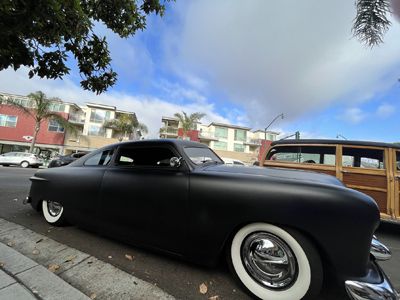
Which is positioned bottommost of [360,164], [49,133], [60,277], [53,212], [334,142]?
[60,277]

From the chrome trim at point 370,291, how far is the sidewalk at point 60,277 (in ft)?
4.71

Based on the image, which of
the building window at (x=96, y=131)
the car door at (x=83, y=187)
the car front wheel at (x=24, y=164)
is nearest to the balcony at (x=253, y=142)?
the building window at (x=96, y=131)

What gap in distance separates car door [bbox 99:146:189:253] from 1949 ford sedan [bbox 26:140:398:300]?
11 millimetres

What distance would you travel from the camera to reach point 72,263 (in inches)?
100

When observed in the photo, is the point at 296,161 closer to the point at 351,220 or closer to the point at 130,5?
the point at 351,220

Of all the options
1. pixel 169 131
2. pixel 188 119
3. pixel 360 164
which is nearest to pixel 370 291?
pixel 360 164

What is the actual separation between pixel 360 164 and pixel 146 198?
4.34 metres

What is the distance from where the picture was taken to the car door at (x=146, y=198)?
2.45 m

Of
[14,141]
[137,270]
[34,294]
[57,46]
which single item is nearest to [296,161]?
[137,270]

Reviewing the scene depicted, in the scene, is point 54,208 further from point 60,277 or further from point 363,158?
point 363,158

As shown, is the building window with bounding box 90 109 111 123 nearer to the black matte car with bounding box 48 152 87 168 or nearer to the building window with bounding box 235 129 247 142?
the black matte car with bounding box 48 152 87 168

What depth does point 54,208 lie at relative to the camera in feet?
12.6

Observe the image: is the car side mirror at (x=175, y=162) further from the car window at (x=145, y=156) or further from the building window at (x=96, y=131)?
the building window at (x=96, y=131)

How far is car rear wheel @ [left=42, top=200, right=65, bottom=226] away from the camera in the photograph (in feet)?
11.9
